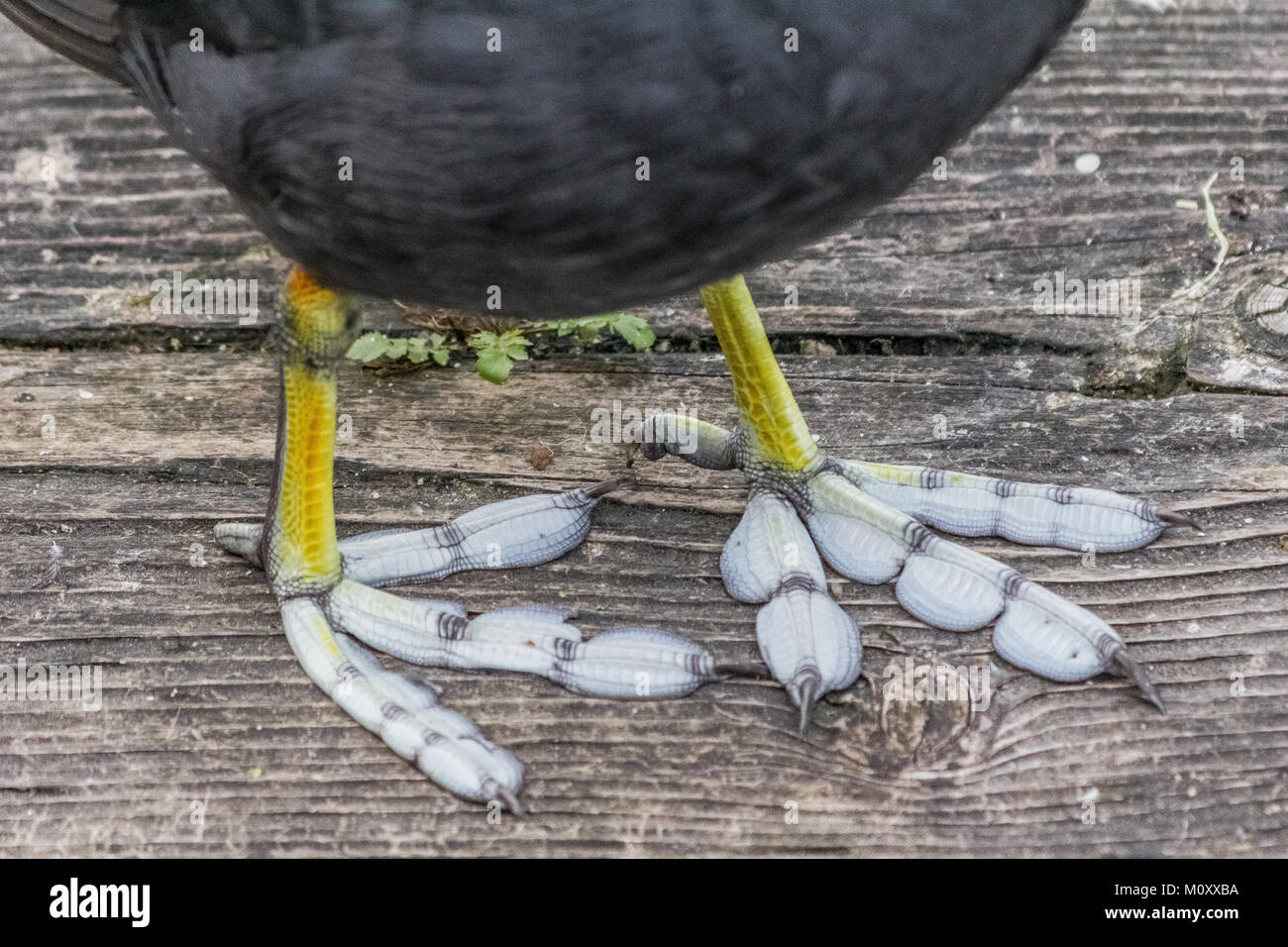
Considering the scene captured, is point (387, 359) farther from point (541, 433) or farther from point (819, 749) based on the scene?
point (819, 749)

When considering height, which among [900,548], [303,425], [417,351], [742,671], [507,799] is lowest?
[507,799]

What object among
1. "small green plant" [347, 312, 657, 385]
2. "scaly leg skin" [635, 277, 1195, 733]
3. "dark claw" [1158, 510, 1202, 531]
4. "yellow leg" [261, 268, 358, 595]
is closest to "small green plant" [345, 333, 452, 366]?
"small green plant" [347, 312, 657, 385]

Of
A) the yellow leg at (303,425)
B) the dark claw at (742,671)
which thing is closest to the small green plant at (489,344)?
the yellow leg at (303,425)

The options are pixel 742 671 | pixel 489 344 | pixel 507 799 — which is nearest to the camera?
pixel 507 799

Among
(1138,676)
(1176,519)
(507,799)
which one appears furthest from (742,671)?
(1176,519)

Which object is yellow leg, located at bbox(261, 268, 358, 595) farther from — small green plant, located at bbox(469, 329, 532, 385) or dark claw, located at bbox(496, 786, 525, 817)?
Result: dark claw, located at bbox(496, 786, 525, 817)

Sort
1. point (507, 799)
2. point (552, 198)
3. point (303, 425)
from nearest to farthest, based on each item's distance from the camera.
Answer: point (552, 198) < point (507, 799) < point (303, 425)

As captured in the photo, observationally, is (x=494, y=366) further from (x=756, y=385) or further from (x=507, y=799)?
(x=507, y=799)

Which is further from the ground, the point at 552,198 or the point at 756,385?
the point at 552,198

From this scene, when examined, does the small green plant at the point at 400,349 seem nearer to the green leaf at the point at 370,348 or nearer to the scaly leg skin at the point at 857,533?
the green leaf at the point at 370,348
